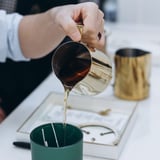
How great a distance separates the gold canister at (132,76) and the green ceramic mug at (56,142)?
0.38m

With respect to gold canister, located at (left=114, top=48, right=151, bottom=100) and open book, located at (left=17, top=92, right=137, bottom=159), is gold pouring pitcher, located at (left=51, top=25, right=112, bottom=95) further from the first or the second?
gold canister, located at (left=114, top=48, right=151, bottom=100)

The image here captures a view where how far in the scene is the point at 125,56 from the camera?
3.78ft

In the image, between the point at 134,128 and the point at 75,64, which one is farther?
the point at 134,128

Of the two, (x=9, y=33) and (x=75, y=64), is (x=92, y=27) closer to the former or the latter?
(x=75, y=64)

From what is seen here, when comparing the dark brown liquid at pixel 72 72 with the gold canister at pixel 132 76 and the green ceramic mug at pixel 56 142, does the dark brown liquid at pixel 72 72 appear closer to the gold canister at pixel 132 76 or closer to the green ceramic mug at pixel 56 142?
the green ceramic mug at pixel 56 142

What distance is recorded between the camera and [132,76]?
1092 mm

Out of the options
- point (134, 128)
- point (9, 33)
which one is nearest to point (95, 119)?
point (134, 128)

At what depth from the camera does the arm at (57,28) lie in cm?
85

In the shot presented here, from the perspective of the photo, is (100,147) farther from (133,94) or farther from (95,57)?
(133,94)

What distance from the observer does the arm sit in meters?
0.85

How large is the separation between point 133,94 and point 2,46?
14.6 inches

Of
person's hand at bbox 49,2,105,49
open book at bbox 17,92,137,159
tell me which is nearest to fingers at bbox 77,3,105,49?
person's hand at bbox 49,2,105,49

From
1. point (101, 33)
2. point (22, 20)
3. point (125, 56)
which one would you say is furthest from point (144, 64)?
point (22, 20)

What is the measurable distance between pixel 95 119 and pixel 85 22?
249 mm
